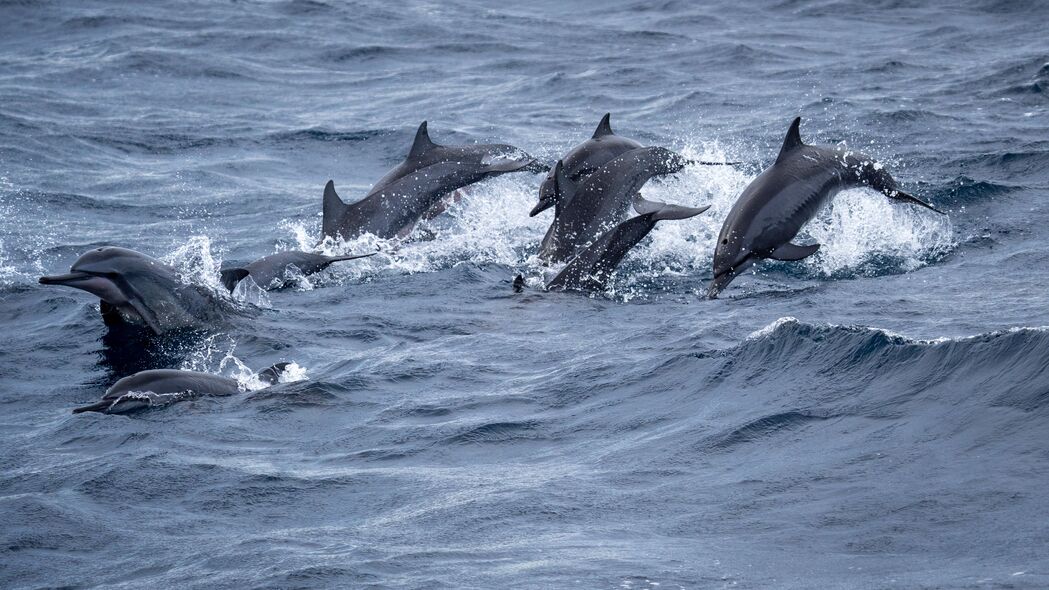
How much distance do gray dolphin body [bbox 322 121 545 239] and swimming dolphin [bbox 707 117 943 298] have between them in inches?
153

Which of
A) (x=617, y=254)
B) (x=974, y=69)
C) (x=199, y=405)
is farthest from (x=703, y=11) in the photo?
(x=199, y=405)

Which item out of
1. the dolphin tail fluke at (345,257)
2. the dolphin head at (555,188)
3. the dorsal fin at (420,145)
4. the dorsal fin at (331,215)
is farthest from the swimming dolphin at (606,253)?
the dorsal fin at (420,145)

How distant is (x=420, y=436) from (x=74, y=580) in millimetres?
2796

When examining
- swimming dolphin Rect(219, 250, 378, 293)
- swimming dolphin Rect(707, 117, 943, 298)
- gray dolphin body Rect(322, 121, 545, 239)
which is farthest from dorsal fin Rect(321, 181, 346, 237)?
swimming dolphin Rect(707, 117, 943, 298)

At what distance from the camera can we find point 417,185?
16.1 m

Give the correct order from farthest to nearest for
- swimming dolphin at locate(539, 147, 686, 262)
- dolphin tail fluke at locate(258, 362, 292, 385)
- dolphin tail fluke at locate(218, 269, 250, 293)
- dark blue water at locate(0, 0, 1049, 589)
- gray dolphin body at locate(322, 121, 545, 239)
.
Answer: gray dolphin body at locate(322, 121, 545, 239) < swimming dolphin at locate(539, 147, 686, 262) < dolphin tail fluke at locate(218, 269, 250, 293) < dolphin tail fluke at locate(258, 362, 292, 385) < dark blue water at locate(0, 0, 1049, 589)

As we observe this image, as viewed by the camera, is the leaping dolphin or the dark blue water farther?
the leaping dolphin

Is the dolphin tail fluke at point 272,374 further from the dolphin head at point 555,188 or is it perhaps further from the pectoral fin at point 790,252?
the pectoral fin at point 790,252

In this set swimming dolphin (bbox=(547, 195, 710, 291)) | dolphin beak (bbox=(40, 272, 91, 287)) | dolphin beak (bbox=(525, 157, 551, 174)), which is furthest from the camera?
dolphin beak (bbox=(525, 157, 551, 174))

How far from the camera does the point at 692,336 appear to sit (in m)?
11.3

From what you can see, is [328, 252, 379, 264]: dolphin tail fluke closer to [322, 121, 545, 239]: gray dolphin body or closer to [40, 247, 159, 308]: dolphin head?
[322, 121, 545, 239]: gray dolphin body

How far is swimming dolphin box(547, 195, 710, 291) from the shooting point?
13438mm

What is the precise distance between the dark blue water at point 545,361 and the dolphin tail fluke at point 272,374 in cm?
20

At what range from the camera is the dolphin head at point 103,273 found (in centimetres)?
1214
